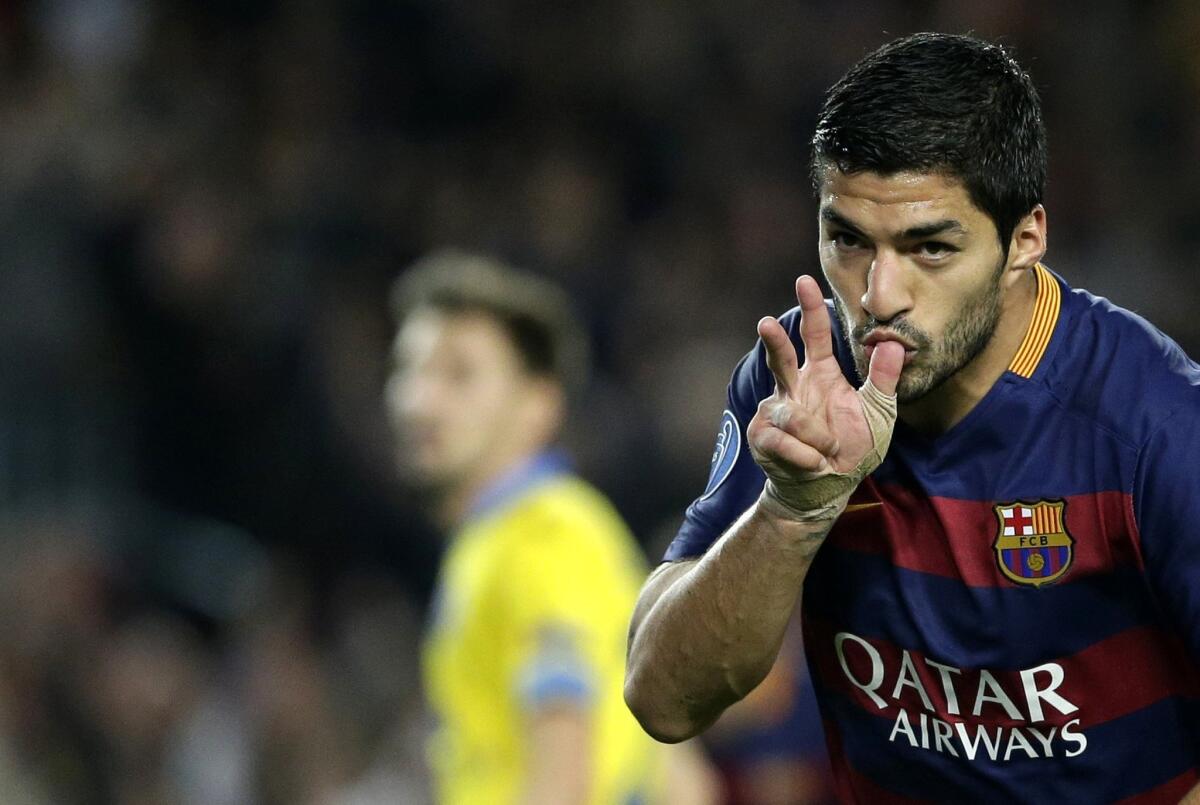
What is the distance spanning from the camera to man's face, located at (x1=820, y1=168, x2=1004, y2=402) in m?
2.70

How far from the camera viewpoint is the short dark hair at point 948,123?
2.71 metres

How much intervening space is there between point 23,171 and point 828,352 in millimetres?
7974

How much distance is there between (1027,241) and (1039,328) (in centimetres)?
14

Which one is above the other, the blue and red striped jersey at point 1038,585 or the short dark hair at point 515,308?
the blue and red striped jersey at point 1038,585

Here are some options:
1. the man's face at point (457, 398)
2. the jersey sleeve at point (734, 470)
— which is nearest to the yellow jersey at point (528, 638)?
the man's face at point (457, 398)

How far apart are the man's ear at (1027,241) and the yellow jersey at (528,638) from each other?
227cm

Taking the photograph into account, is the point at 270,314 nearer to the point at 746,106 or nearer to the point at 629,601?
the point at 746,106

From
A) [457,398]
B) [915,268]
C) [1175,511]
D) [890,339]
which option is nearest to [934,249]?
[915,268]

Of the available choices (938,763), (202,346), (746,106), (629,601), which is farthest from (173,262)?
(938,763)

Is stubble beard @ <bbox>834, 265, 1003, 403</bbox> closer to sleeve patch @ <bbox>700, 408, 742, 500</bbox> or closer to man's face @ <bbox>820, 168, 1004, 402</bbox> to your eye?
man's face @ <bbox>820, 168, 1004, 402</bbox>

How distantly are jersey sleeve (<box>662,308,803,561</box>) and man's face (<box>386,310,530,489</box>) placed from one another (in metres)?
2.52

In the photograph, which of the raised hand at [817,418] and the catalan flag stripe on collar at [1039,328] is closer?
the raised hand at [817,418]

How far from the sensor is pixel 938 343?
8.99 feet

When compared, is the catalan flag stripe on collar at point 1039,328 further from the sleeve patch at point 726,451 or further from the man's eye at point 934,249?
the sleeve patch at point 726,451
